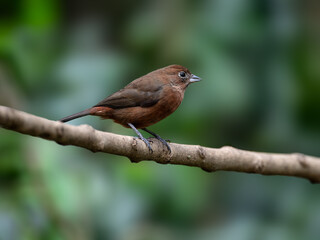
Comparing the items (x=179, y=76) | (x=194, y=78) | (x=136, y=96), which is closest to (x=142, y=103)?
(x=136, y=96)

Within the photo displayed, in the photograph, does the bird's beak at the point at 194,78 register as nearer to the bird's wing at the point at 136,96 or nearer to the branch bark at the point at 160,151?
the bird's wing at the point at 136,96

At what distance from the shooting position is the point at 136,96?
4344 mm

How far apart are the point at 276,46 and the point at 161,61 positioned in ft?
4.05

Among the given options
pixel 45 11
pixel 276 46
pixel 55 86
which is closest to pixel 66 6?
pixel 45 11

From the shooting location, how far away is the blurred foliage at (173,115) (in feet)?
13.5

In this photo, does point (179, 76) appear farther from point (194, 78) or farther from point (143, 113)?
point (143, 113)

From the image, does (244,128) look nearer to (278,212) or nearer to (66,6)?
(278,212)

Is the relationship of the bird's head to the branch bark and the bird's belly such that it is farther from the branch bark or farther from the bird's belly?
the branch bark

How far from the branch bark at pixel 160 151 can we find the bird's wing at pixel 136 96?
0.60 metres

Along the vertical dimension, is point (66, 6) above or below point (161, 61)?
above

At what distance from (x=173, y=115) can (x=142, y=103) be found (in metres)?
0.75

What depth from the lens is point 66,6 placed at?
6875 mm

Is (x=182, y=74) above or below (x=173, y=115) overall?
above

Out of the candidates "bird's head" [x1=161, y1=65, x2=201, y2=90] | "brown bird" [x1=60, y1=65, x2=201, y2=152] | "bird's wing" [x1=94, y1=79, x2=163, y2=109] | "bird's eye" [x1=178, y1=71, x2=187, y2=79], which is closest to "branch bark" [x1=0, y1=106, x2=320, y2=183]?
"brown bird" [x1=60, y1=65, x2=201, y2=152]
